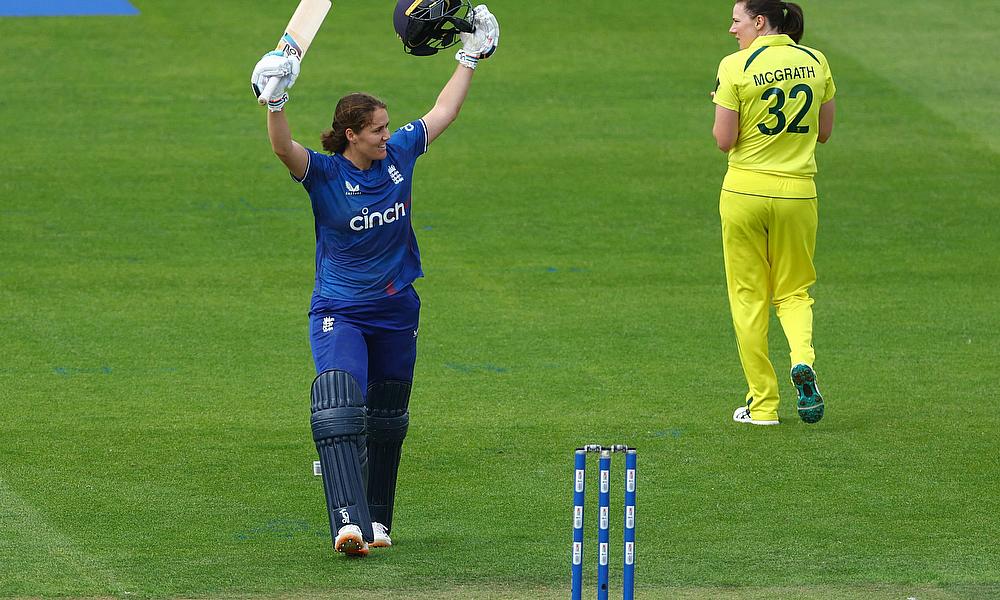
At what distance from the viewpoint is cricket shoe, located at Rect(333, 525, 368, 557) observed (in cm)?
597

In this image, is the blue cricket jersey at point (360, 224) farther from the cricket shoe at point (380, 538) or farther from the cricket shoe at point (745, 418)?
the cricket shoe at point (745, 418)

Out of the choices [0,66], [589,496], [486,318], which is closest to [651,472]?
[589,496]

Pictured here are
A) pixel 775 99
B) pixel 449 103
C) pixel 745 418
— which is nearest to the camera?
pixel 449 103

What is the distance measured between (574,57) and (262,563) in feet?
40.5

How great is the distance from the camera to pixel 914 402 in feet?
28.2

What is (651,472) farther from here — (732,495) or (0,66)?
(0,66)

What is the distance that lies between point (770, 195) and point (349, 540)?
3299 mm

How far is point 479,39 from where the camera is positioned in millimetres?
6812

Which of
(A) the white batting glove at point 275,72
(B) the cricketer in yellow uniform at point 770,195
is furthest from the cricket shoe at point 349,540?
(B) the cricketer in yellow uniform at point 770,195

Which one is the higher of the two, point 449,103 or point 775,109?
point 449,103

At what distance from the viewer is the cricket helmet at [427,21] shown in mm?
6773

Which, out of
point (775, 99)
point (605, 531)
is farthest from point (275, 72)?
point (775, 99)

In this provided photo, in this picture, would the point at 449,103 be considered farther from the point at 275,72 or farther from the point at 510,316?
the point at 510,316

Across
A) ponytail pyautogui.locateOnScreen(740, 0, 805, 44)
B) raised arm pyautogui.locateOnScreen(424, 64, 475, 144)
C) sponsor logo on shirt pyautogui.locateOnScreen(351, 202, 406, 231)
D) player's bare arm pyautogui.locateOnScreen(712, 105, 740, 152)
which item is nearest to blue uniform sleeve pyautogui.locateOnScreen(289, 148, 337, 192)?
sponsor logo on shirt pyautogui.locateOnScreen(351, 202, 406, 231)
